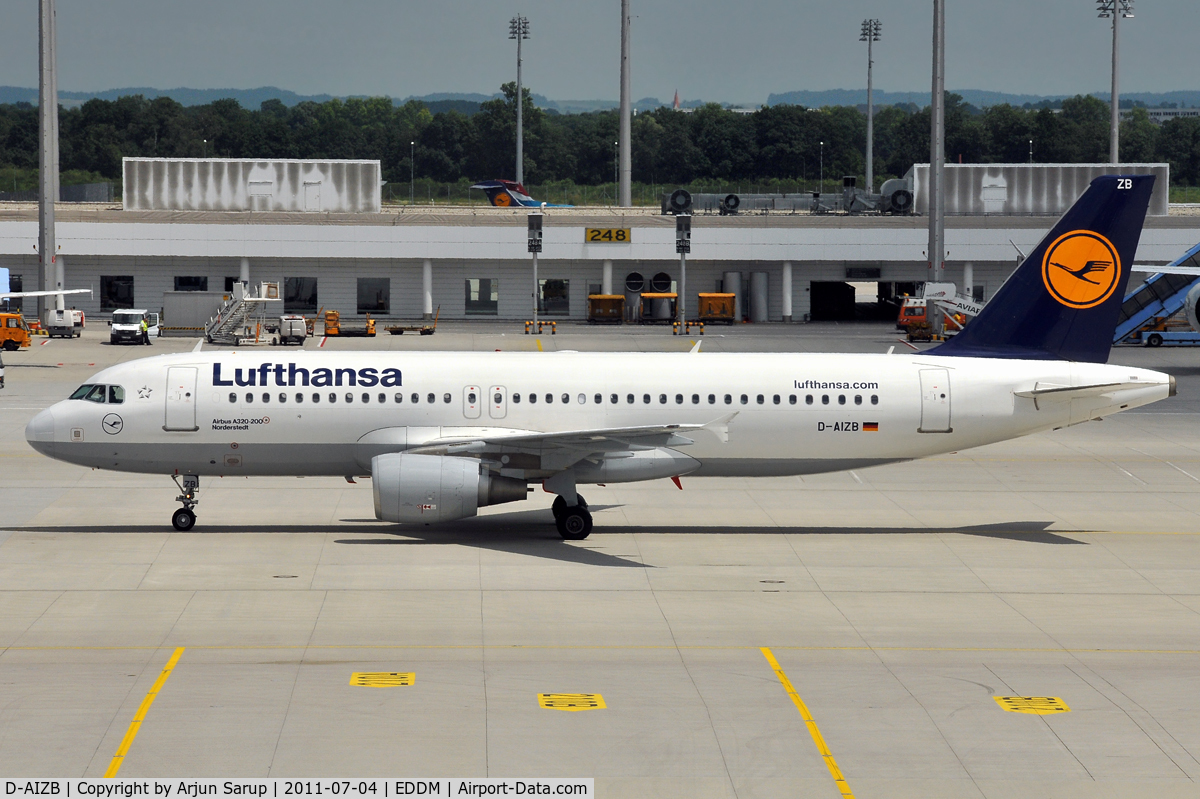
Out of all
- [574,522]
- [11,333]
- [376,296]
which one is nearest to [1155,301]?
[376,296]

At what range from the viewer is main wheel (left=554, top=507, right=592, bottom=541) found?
95.9ft

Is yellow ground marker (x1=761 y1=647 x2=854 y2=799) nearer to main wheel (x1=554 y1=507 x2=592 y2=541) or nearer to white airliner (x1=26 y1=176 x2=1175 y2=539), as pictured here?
main wheel (x1=554 y1=507 x2=592 y2=541)

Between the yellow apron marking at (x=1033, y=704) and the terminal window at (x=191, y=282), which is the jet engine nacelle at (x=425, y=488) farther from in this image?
the terminal window at (x=191, y=282)

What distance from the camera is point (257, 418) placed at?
96.6ft

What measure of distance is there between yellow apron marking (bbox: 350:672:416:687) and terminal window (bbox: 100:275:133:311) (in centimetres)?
8332

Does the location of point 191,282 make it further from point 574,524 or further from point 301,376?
point 574,524

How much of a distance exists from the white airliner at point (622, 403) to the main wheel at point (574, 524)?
0.05 m

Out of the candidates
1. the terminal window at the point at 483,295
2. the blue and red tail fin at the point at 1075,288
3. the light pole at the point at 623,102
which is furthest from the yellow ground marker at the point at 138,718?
the light pole at the point at 623,102

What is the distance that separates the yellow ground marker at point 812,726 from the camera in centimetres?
1586

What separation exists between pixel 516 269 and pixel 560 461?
7115 centimetres

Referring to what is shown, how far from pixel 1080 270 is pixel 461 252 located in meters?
68.5

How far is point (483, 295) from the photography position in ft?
326

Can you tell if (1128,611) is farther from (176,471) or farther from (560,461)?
(176,471)

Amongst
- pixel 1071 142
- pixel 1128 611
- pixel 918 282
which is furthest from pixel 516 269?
pixel 1071 142
